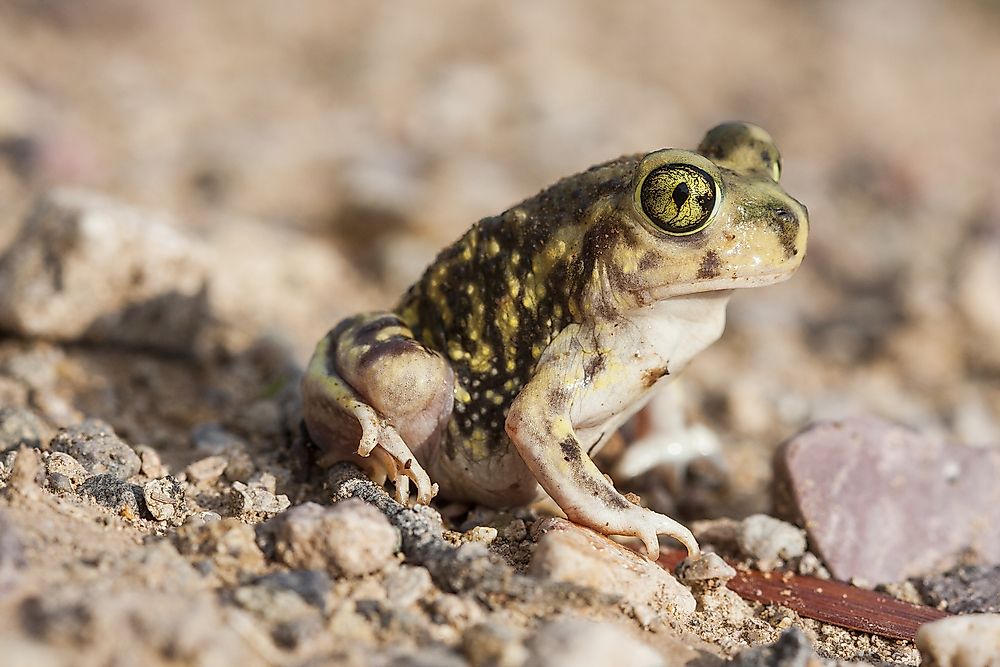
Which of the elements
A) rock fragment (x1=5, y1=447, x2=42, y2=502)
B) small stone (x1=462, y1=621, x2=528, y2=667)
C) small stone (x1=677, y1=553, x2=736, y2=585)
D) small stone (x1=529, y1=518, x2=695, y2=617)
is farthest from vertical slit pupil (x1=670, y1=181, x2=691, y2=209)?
rock fragment (x1=5, y1=447, x2=42, y2=502)

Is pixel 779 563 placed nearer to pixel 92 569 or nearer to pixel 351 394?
pixel 351 394

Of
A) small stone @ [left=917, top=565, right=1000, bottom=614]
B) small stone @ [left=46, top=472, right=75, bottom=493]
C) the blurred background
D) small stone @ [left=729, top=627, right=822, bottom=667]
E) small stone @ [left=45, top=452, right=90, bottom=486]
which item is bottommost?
small stone @ [left=46, top=472, right=75, bottom=493]

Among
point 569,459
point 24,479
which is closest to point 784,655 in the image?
point 569,459

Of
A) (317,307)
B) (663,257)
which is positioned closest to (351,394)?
(663,257)

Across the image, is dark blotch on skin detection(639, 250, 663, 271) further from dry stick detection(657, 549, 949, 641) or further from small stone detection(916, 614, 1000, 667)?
small stone detection(916, 614, 1000, 667)

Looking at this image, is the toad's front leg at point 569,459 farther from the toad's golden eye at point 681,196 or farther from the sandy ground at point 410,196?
the toad's golden eye at point 681,196

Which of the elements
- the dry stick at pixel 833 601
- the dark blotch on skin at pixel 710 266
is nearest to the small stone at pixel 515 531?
the dry stick at pixel 833 601
